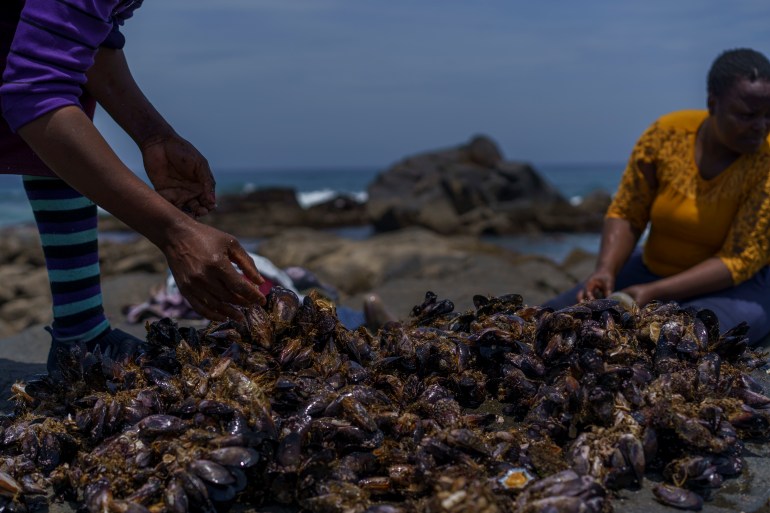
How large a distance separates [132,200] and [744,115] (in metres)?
3.86

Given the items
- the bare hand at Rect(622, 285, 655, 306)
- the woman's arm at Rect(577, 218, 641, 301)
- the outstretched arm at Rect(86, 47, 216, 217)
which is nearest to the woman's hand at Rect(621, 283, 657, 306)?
the bare hand at Rect(622, 285, 655, 306)

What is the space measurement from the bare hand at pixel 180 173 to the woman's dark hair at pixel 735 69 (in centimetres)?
336

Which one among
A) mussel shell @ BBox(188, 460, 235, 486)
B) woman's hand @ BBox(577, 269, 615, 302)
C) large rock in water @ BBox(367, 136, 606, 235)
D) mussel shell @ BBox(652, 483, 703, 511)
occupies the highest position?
mussel shell @ BBox(188, 460, 235, 486)

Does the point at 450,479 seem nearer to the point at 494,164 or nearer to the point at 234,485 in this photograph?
the point at 234,485

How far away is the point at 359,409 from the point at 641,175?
12.4 feet

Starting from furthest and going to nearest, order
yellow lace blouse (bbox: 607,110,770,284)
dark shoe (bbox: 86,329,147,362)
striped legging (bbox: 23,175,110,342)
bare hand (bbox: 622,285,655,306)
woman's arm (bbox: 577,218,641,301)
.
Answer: woman's arm (bbox: 577,218,641,301)
yellow lace blouse (bbox: 607,110,770,284)
bare hand (bbox: 622,285,655,306)
striped legging (bbox: 23,175,110,342)
dark shoe (bbox: 86,329,147,362)

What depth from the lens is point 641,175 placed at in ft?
19.0

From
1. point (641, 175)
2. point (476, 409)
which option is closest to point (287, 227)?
point (641, 175)

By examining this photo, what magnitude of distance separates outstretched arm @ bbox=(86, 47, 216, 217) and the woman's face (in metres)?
3.31

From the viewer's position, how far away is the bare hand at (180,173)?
3.68 metres

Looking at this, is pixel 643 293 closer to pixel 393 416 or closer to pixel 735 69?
pixel 735 69

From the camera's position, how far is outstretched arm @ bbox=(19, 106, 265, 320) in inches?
114

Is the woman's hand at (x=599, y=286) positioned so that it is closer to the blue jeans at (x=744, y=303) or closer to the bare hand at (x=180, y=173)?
the blue jeans at (x=744, y=303)

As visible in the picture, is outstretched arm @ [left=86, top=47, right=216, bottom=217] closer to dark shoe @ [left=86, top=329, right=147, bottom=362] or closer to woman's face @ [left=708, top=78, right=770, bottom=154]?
dark shoe @ [left=86, top=329, right=147, bottom=362]
